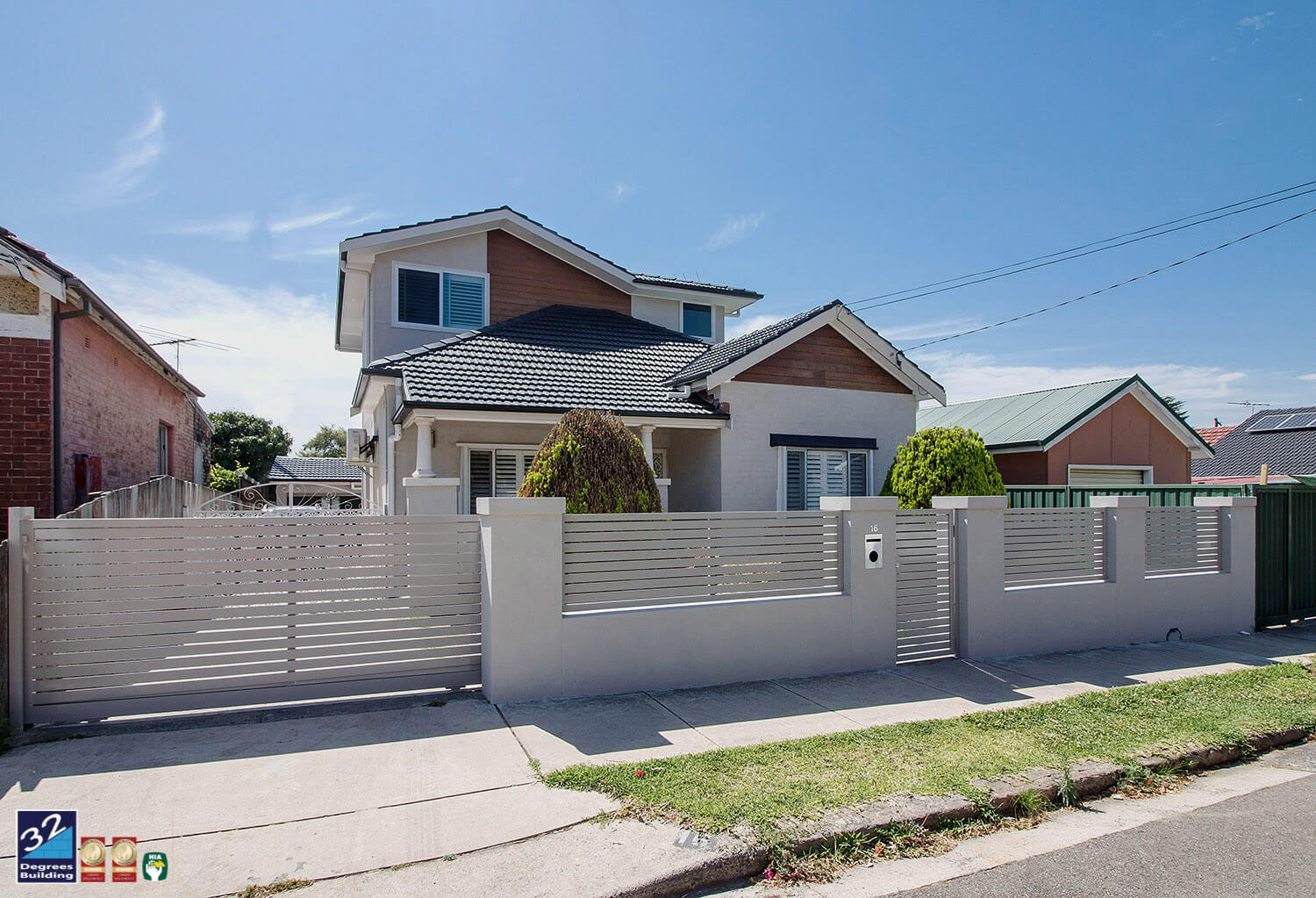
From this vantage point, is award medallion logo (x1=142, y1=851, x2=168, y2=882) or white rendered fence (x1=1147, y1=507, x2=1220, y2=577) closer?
award medallion logo (x1=142, y1=851, x2=168, y2=882)

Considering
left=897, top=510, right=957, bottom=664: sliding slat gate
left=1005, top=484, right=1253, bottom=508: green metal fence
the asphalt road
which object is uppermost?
left=1005, top=484, right=1253, bottom=508: green metal fence

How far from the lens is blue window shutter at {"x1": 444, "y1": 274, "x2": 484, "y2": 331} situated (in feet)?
44.2

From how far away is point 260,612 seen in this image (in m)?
5.74

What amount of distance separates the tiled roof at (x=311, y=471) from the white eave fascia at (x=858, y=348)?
30457mm

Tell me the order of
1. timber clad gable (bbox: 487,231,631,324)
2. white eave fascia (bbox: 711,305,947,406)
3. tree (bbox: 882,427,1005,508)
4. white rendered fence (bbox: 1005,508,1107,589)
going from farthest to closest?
timber clad gable (bbox: 487,231,631,324)
white eave fascia (bbox: 711,305,947,406)
tree (bbox: 882,427,1005,508)
white rendered fence (bbox: 1005,508,1107,589)

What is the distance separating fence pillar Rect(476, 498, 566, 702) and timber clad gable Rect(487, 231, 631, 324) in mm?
8340

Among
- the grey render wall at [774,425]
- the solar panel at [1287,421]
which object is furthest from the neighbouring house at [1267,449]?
the grey render wall at [774,425]

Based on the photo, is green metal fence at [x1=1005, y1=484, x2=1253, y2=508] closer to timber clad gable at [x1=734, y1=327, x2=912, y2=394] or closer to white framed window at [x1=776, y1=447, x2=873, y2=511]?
white framed window at [x1=776, y1=447, x2=873, y2=511]

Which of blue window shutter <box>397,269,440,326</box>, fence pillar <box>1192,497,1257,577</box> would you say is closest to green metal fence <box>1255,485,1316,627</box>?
fence pillar <box>1192,497,1257,577</box>

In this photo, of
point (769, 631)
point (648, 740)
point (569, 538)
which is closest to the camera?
point (648, 740)

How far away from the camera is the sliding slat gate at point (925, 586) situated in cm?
756

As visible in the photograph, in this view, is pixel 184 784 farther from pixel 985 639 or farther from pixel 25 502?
pixel 985 639

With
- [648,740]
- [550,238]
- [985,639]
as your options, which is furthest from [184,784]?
[550,238]

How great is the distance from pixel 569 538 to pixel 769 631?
206 cm
